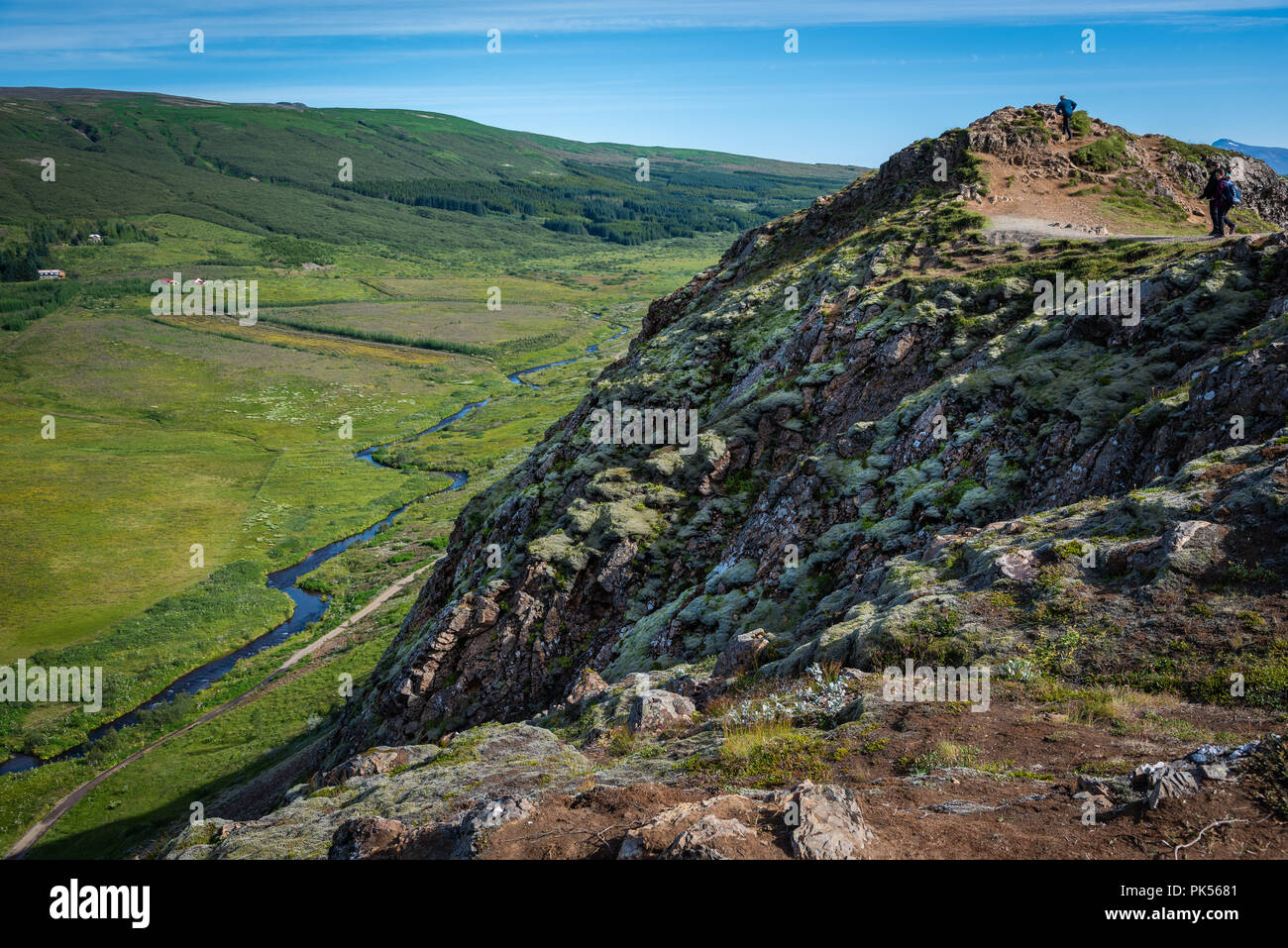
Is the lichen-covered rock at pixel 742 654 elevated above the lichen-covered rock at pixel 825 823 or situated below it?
below

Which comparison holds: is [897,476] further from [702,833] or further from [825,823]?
[702,833]

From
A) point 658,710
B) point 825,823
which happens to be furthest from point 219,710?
point 825,823

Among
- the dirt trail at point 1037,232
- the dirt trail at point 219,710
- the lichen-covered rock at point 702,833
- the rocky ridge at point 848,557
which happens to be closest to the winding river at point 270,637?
the dirt trail at point 219,710

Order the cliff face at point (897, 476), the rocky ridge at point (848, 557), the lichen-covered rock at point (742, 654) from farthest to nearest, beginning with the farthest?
the lichen-covered rock at point (742, 654) < the cliff face at point (897, 476) < the rocky ridge at point (848, 557)

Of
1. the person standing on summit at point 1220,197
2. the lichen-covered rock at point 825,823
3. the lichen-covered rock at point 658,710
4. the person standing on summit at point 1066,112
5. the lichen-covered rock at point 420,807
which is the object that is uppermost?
the person standing on summit at point 1066,112

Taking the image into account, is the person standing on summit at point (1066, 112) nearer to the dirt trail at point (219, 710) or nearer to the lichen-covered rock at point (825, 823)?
the lichen-covered rock at point (825, 823)
